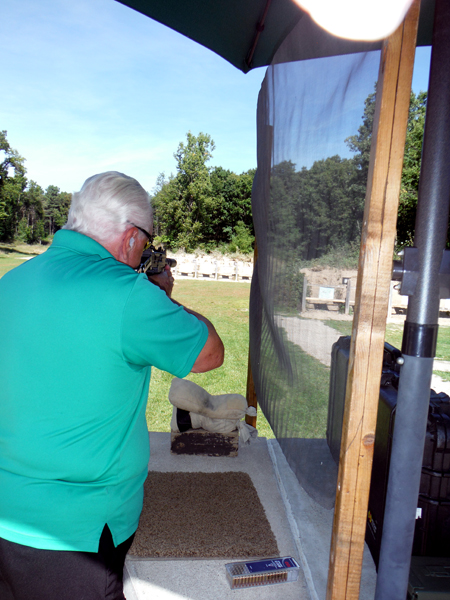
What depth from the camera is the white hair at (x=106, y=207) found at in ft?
3.94

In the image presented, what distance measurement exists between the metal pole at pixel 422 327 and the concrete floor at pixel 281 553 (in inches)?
28.4

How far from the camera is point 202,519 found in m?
2.32

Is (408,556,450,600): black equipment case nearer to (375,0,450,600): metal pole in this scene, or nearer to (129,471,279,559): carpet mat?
(375,0,450,600): metal pole

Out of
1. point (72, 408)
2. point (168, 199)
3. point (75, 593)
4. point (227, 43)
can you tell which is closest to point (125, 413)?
point (72, 408)

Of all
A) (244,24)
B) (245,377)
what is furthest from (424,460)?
(245,377)

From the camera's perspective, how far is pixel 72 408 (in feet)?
3.51

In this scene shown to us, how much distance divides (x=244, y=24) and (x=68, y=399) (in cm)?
223

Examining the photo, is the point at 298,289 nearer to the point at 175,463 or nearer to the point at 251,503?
the point at 251,503

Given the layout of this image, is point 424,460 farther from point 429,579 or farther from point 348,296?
point 348,296

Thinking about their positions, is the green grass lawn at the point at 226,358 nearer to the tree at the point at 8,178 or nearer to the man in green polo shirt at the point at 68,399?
the man in green polo shirt at the point at 68,399

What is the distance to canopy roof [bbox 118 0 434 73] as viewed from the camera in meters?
1.93

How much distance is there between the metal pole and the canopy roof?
654 mm

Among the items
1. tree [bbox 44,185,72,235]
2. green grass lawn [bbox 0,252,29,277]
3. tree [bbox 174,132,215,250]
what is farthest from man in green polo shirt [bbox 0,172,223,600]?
tree [bbox 44,185,72,235]

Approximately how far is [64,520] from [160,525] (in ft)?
4.36
